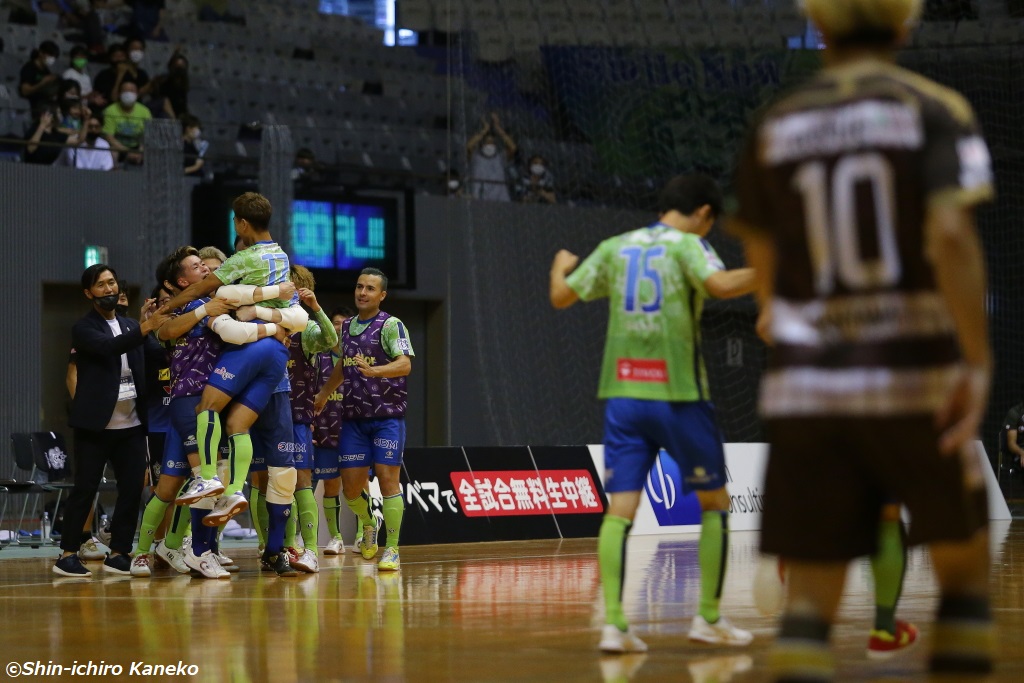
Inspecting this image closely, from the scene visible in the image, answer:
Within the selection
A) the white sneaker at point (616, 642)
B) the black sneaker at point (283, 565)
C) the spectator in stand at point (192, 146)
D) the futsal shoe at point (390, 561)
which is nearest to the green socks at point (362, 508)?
the futsal shoe at point (390, 561)

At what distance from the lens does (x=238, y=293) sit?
926 centimetres

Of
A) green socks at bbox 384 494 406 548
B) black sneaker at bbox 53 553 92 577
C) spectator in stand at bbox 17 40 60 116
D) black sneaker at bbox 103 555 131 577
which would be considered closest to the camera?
black sneaker at bbox 53 553 92 577

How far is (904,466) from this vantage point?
2.96 meters

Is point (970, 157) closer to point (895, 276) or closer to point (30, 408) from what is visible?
point (895, 276)

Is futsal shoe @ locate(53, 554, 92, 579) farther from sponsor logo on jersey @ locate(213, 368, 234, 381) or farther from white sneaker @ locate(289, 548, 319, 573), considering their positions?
sponsor logo on jersey @ locate(213, 368, 234, 381)

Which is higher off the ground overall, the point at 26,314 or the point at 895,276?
the point at 26,314

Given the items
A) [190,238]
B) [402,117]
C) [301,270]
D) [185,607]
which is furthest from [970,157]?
[402,117]

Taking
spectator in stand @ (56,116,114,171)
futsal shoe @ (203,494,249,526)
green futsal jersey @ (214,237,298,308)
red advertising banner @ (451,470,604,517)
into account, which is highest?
spectator in stand @ (56,116,114,171)

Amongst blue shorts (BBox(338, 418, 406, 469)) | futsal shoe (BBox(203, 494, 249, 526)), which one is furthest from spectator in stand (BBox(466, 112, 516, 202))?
futsal shoe (BBox(203, 494, 249, 526))

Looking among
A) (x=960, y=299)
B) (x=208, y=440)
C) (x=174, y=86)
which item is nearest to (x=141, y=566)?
(x=208, y=440)

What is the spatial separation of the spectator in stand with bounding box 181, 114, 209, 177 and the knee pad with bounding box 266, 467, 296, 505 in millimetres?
9192

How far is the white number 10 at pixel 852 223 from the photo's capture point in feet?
9.77

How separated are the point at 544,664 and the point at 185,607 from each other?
2.99m

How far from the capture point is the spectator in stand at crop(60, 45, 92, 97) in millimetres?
18347
